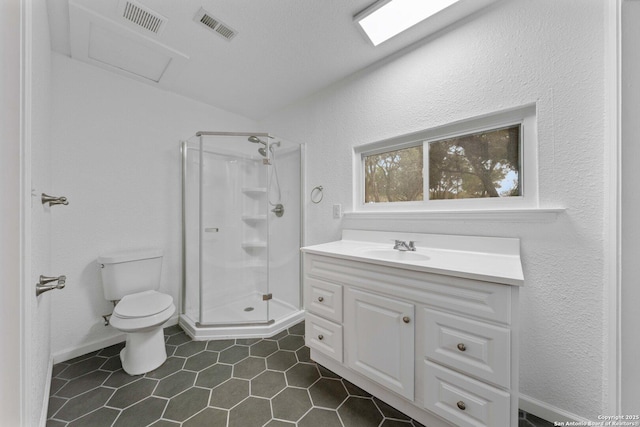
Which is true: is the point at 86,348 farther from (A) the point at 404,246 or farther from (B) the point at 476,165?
(B) the point at 476,165

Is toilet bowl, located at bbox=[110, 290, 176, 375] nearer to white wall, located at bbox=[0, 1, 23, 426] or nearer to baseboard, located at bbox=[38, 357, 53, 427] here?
baseboard, located at bbox=[38, 357, 53, 427]

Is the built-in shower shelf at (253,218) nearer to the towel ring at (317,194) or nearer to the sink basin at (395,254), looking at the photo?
the towel ring at (317,194)

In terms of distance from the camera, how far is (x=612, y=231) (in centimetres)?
96

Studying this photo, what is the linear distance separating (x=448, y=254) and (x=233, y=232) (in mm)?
1982

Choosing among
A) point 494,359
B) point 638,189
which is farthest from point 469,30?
point 494,359

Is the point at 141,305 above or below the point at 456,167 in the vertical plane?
below

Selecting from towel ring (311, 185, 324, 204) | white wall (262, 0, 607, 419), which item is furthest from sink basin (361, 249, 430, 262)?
towel ring (311, 185, 324, 204)

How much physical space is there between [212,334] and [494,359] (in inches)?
76.2

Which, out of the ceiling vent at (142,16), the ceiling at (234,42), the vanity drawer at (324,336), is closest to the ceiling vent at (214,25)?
the ceiling at (234,42)

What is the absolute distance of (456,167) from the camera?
156 cm


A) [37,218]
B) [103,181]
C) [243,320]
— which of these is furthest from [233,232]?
[37,218]

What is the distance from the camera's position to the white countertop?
0.98 metres

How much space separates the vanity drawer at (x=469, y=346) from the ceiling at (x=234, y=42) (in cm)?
170

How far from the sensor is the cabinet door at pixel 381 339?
1140 millimetres
